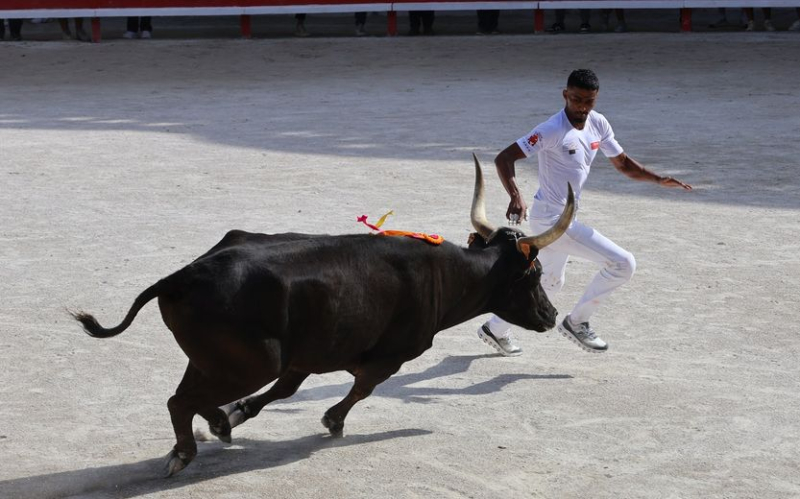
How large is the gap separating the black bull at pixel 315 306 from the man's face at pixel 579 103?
737mm

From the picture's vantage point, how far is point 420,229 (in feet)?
26.8

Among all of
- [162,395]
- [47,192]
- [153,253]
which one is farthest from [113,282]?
[47,192]

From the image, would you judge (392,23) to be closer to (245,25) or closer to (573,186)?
(245,25)

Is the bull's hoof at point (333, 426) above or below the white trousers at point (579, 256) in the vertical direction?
below

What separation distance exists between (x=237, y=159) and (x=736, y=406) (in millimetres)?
6128

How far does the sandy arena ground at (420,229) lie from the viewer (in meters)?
4.62

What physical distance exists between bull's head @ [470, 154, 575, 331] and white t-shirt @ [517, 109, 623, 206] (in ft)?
1.50

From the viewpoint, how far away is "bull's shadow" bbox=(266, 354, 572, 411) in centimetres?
543

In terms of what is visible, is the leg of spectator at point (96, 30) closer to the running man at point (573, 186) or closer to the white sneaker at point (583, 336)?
the running man at point (573, 186)

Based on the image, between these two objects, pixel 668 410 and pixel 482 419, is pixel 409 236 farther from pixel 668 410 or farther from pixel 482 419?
pixel 668 410

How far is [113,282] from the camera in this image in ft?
23.0

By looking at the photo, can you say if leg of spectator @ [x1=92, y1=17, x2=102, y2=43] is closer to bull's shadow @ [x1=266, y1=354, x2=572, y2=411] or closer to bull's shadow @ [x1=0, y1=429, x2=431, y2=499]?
bull's shadow @ [x1=266, y1=354, x2=572, y2=411]

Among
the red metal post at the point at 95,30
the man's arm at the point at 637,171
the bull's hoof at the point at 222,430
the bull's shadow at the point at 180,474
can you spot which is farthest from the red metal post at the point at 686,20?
the bull's hoof at the point at 222,430

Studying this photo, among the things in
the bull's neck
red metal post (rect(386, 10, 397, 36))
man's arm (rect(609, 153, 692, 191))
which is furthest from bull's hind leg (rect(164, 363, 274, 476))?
red metal post (rect(386, 10, 397, 36))
